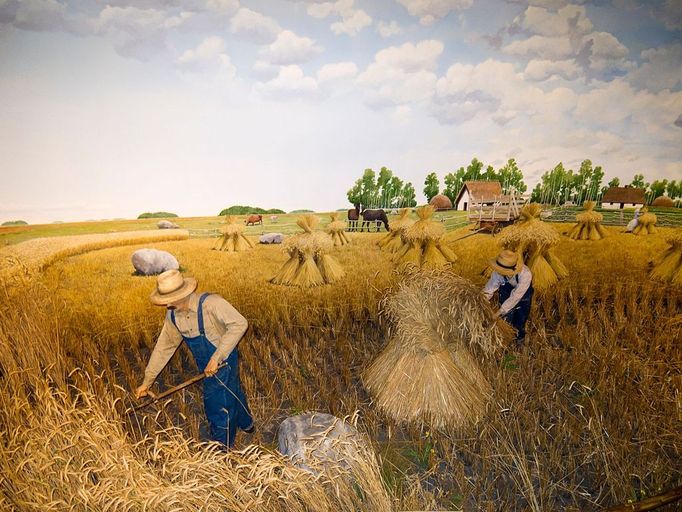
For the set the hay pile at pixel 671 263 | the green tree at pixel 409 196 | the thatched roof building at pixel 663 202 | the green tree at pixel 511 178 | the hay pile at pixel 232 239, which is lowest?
the hay pile at pixel 671 263

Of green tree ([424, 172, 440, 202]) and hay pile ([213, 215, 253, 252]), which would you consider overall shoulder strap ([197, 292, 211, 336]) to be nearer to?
hay pile ([213, 215, 253, 252])

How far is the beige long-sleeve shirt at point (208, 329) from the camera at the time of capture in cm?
216

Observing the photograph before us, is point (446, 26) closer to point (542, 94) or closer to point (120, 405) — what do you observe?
point (542, 94)

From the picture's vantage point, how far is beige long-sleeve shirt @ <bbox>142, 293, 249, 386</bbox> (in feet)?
7.09

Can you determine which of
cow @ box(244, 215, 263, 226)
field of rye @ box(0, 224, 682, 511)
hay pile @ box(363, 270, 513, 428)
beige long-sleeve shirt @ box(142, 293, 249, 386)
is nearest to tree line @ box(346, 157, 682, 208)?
field of rye @ box(0, 224, 682, 511)

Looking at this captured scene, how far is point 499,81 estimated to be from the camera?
4.18m

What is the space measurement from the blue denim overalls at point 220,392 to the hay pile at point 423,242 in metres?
2.76

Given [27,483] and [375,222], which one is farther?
[375,222]

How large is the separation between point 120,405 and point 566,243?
5755mm

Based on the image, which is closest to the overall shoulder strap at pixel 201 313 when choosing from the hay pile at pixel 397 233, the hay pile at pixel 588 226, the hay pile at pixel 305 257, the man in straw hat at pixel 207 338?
the man in straw hat at pixel 207 338

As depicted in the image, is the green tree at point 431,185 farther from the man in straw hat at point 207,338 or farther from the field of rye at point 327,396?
the man in straw hat at point 207,338

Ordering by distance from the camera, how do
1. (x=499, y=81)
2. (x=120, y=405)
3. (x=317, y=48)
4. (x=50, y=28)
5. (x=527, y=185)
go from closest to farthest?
1. (x=120, y=405)
2. (x=50, y=28)
3. (x=317, y=48)
4. (x=499, y=81)
5. (x=527, y=185)

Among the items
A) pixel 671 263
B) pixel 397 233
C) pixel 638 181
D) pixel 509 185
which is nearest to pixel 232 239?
pixel 397 233

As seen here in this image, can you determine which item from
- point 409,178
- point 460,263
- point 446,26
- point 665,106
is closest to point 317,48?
point 446,26
